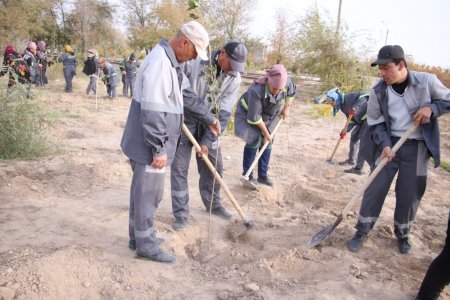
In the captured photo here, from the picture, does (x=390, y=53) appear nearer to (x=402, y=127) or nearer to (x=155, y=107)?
(x=402, y=127)

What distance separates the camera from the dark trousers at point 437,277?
7.74 feet

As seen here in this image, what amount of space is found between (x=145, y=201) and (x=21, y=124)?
3329 mm

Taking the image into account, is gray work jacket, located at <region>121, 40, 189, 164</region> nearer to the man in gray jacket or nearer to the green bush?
the man in gray jacket

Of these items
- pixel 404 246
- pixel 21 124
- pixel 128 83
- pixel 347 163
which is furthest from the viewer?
pixel 128 83

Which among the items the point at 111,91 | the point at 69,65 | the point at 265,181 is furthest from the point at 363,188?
the point at 69,65

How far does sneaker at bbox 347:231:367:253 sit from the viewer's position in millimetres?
3314

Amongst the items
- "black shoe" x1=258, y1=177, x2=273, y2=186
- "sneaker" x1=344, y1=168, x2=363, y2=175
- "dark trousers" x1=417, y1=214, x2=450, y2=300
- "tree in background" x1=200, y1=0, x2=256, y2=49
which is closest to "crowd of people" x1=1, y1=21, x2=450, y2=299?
"dark trousers" x1=417, y1=214, x2=450, y2=300

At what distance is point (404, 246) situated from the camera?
335cm

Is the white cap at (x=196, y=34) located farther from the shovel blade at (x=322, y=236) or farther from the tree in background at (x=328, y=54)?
the tree in background at (x=328, y=54)

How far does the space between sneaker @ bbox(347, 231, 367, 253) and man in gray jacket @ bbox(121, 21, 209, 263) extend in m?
1.78

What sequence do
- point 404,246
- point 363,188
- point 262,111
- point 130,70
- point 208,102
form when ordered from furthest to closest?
point 130,70
point 262,111
point 208,102
point 404,246
point 363,188

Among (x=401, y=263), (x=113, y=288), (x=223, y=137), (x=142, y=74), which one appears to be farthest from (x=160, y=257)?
(x=223, y=137)

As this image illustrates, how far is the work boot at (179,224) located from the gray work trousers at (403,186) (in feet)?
5.43

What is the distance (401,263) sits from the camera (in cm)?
318
